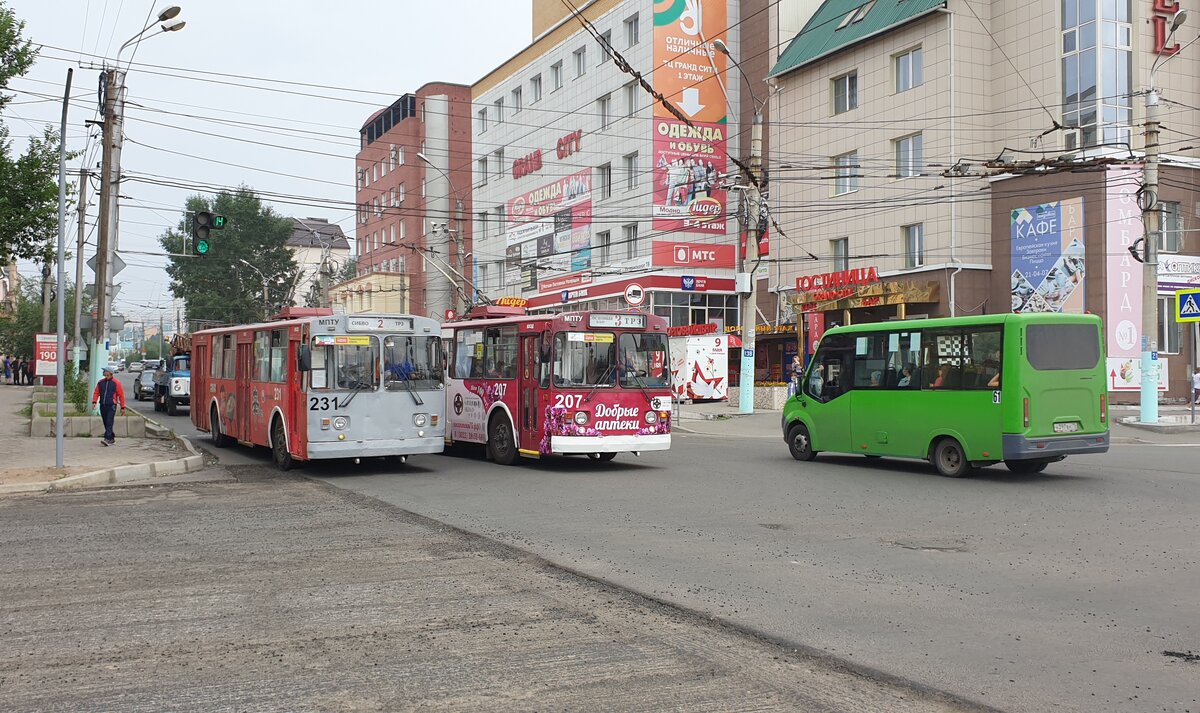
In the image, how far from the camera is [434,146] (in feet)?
236

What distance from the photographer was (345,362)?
55.0 ft

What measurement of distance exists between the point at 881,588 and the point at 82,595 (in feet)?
19.0

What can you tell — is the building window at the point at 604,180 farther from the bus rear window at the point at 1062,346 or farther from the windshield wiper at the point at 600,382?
the bus rear window at the point at 1062,346

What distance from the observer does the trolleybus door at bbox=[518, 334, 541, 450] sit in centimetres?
1758

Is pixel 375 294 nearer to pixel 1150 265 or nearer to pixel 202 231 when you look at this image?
pixel 202 231

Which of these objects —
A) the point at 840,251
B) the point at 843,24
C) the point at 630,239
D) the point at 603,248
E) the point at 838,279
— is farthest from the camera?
the point at 603,248

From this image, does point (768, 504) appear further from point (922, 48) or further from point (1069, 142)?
point (922, 48)

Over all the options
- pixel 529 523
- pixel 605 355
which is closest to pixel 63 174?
pixel 605 355

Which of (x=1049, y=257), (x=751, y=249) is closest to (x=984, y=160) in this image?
(x=1049, y=257)

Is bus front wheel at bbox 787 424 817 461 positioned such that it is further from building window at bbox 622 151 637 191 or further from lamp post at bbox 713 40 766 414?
building window at bbox 622 151 637 191

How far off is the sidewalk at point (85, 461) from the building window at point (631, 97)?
1231 inches

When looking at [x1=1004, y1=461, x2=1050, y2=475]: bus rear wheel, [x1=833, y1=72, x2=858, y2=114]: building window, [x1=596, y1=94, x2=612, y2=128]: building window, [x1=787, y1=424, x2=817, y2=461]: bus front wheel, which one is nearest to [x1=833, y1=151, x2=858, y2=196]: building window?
[x1=833, y1=72, x2=858, y2=114]: building window

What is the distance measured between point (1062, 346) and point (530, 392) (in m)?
8.26

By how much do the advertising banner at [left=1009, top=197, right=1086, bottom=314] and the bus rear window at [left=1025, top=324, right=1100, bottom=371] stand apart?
19.0 metres
